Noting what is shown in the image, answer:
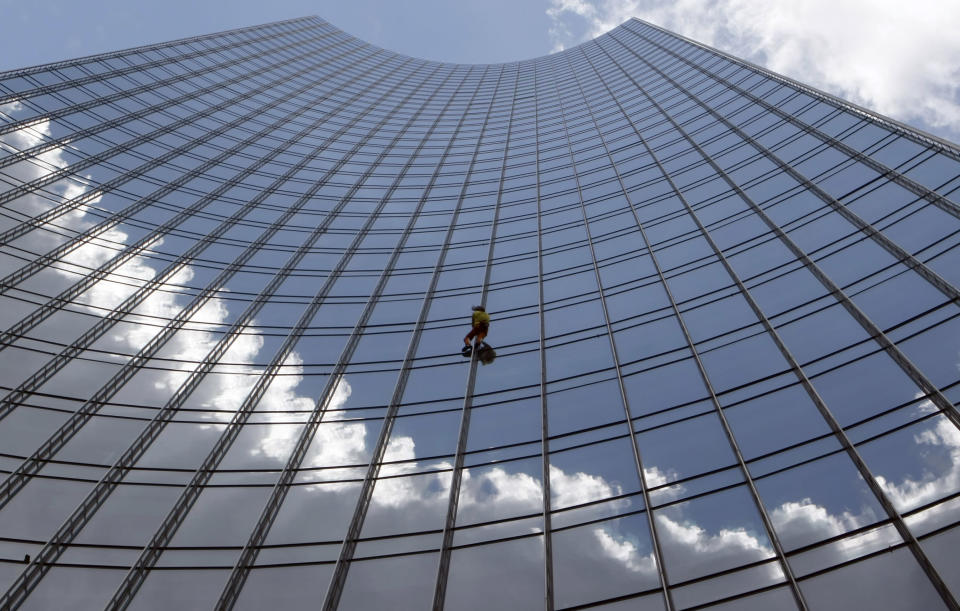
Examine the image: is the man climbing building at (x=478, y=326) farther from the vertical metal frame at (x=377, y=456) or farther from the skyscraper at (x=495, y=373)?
the vertical metal frame at (x=377, y=456)

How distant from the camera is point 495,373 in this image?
19828 millimetres

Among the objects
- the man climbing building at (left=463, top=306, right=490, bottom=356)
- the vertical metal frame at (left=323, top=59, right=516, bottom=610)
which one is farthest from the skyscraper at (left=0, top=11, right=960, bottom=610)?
the man climbing building at (left=463, top=306, right=490, bottom=356)

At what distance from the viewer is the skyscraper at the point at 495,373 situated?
41.4 feet

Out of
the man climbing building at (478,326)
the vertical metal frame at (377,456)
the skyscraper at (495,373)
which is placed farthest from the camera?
the man climbing building at (478,326)

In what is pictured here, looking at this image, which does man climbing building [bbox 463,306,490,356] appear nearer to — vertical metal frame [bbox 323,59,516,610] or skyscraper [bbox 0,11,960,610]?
skyscraper [bbox 0,11,960,610]

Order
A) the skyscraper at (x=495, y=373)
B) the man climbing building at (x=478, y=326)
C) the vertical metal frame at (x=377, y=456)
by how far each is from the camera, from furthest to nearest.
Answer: the man climbing building at (x=478, y=326) < the vertical metal frame at (x=377, y=456) < the skyscraper at (x=495, y=373)

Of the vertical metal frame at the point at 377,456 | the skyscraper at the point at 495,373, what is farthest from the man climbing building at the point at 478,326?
the vertical metal frame at the point at 377,456

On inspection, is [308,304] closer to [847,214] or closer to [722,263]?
[722,263]

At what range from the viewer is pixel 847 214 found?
2061 cm

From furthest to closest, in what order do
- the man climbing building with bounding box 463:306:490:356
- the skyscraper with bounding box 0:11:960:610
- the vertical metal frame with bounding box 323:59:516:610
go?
the man climbing building with bounding box 463:306:490:356
the vertical metal frame with bounding box 323:59:516:610
the skyscraper with bounding box 0:11:960:610

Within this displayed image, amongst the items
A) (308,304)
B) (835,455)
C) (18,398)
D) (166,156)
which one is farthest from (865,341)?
(166,156)

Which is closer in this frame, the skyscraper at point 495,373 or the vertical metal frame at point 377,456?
the skyscraper at point 495,373

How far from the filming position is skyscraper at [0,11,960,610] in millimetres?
12633

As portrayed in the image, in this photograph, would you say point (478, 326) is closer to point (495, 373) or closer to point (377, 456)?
point (495, 373)
